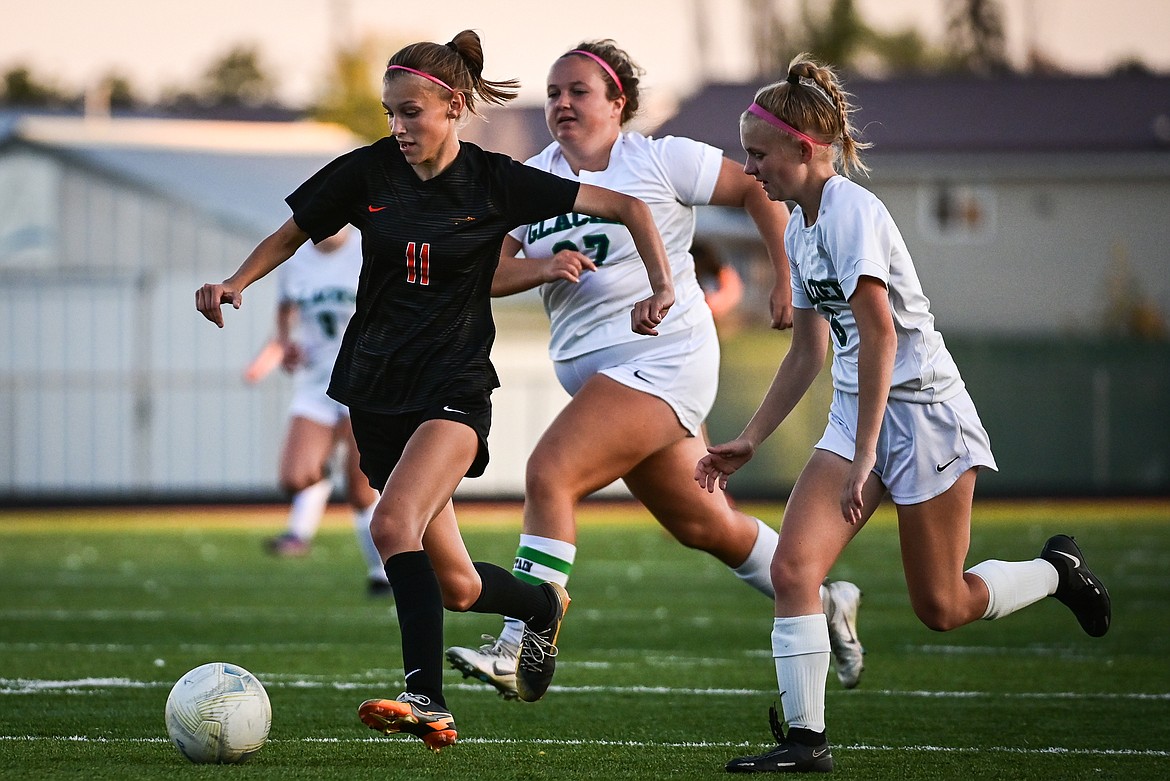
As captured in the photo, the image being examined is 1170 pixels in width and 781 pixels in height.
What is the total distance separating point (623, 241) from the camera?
247 inches

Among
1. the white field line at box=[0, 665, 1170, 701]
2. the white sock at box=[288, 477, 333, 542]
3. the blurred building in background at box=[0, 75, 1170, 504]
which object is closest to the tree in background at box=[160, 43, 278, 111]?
the blurred building in background at box=[0, 75, 1170, 504]

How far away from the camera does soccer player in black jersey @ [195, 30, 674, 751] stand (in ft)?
17.0

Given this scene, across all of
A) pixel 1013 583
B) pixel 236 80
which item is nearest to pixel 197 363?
pixel 1013 583

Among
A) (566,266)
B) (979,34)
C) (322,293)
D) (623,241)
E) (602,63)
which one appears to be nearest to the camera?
(566,266)

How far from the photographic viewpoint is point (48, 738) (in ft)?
17.3

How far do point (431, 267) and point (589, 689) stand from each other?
2.18 metres

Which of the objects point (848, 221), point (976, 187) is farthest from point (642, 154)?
point (976, 187)

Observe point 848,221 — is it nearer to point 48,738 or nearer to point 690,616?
point 48,738

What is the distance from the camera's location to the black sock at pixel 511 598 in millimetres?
5457

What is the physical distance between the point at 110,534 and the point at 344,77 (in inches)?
1067

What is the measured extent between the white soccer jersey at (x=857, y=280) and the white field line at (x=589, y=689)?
1.87 meters

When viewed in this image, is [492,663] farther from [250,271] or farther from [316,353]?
[316,353]

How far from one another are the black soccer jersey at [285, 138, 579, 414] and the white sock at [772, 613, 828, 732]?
124cm

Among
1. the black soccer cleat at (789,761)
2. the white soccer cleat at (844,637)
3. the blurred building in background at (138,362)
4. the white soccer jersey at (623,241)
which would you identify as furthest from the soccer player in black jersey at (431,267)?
the blurred building in background at (138,362)
